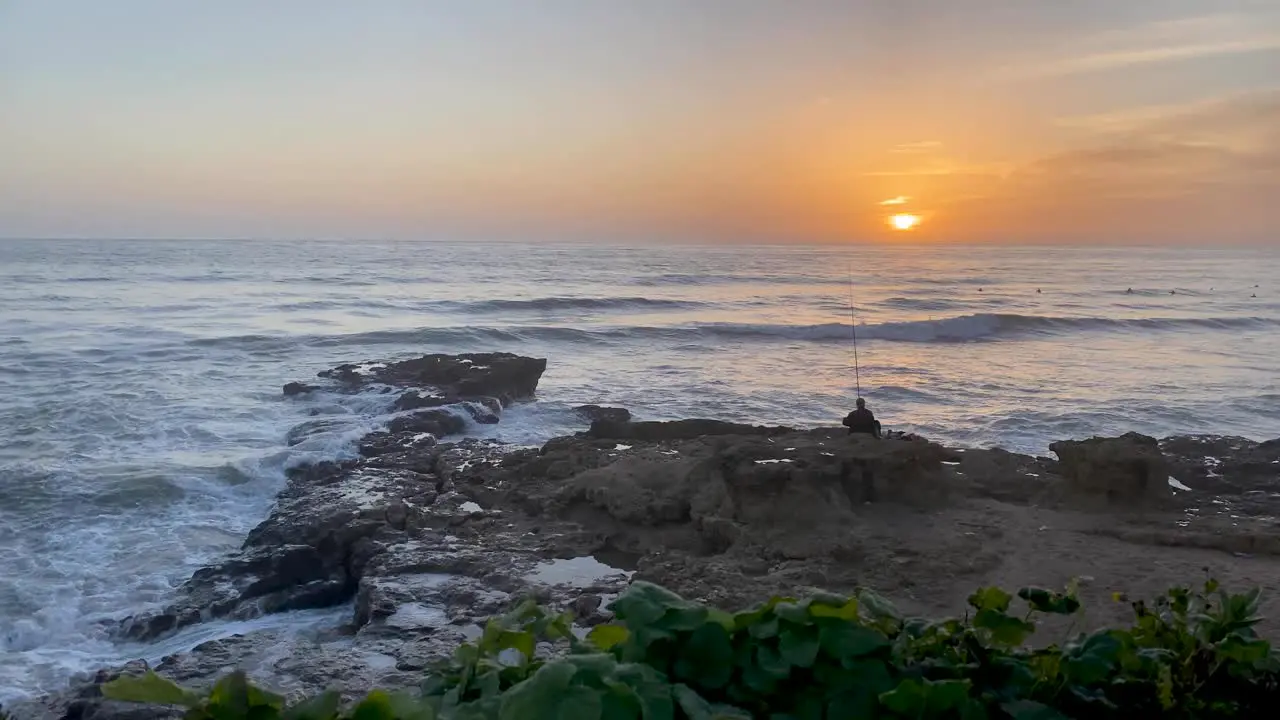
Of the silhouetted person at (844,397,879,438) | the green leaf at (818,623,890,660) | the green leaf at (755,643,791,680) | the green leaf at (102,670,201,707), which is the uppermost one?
the green leaf at (102,670,201,707)

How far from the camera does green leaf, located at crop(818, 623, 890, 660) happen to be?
158cm

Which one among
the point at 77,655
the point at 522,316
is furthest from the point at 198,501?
the point at 522,316

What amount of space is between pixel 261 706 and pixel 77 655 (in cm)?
684

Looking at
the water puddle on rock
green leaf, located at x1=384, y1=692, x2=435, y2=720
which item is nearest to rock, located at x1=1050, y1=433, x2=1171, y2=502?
the water puddle on rock

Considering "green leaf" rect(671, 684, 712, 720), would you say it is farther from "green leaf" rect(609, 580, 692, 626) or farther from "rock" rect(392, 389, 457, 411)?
"rock" rect(392, 389, 457, 411)

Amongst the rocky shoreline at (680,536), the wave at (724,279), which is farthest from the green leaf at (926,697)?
the wave at (724,279)

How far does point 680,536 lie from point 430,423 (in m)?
5.84

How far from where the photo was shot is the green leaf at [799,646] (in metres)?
1.55

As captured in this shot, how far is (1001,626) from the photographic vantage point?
1.76 metres

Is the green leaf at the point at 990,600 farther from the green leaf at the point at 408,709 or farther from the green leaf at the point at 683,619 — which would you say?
the green leaf at the point at 408,709

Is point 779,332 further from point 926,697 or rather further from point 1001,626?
point 926,697

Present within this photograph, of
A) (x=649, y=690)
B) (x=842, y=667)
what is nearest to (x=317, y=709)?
(x=649, y=690)

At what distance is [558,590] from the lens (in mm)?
→ 6938

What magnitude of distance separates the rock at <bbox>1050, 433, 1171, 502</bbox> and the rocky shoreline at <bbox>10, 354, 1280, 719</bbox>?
21 mm
